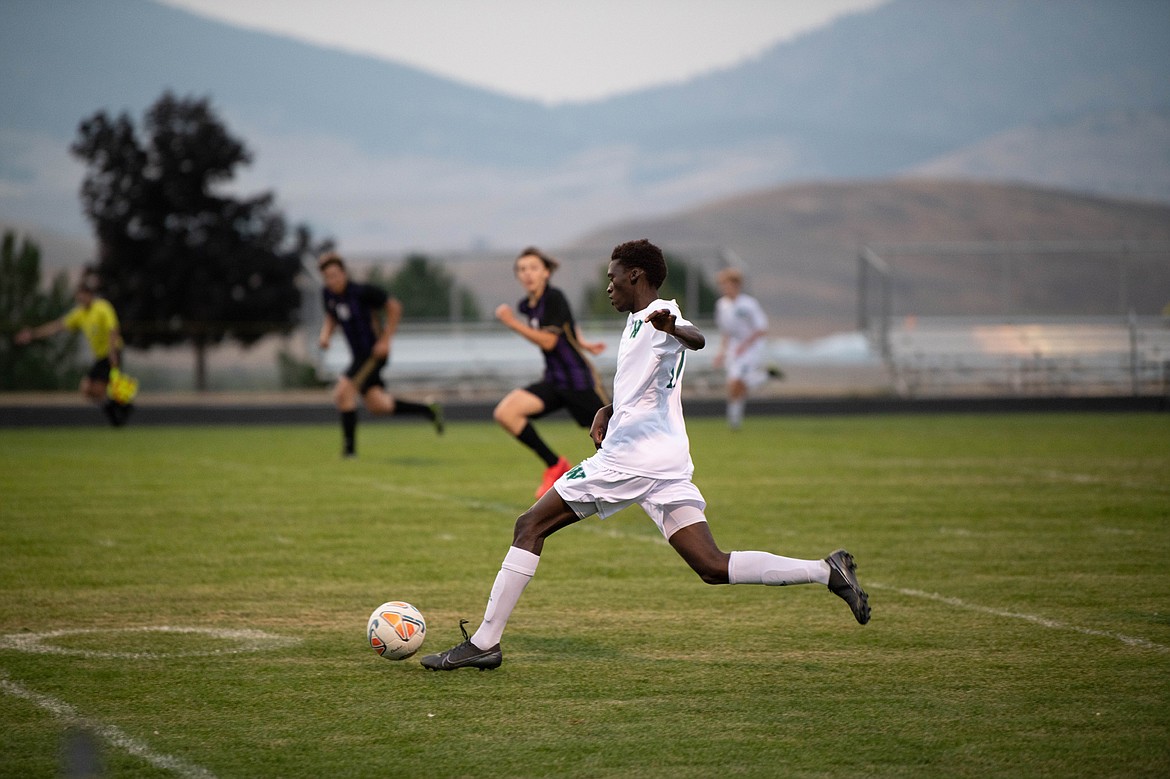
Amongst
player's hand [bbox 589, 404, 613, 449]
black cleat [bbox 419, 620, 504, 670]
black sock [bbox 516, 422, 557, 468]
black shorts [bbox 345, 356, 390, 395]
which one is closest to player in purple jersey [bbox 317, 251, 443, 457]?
black shorts [bbox 345, 356, 390, 395]

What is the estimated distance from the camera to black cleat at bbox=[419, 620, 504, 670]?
19.6 ft

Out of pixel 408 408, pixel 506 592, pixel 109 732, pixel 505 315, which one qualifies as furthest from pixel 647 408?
pixel 408 408

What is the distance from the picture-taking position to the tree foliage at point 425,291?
31922 millimetres

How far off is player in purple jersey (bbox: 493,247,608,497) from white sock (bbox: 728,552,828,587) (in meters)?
5.61

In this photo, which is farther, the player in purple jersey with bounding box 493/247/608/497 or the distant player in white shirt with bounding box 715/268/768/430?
the distant player in white shirt with bounding box 715/268/768/430

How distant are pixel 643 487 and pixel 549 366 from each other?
6.28 m

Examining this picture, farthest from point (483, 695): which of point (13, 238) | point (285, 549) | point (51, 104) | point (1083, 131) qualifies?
point (51, 104)

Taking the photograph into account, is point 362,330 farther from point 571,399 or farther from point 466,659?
point 466,659

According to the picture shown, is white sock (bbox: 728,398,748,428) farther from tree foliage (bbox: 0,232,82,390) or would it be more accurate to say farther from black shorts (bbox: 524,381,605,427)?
tree foliage (bbox: 0,232,82,390)

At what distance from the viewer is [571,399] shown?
39.5ft

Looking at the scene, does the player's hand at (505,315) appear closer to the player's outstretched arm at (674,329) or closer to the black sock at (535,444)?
the black sock at (535,444)

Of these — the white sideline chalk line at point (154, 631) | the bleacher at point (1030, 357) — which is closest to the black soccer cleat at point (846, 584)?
the white sideline chalk line at point (154, 631)

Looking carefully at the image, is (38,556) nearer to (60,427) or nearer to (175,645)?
(175,645)

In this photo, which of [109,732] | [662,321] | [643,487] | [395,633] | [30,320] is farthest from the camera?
[30,320]
